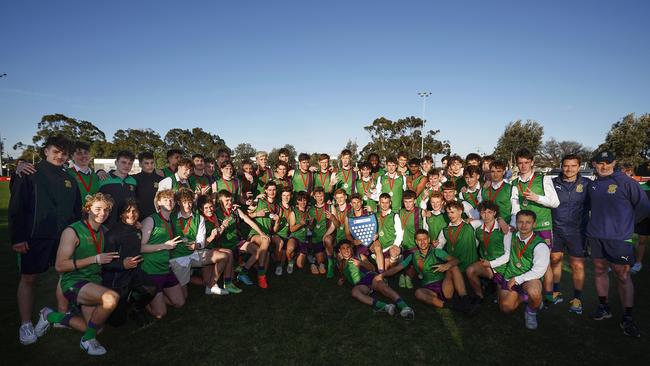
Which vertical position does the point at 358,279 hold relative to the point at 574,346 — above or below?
above

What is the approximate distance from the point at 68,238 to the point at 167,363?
176 centimetres

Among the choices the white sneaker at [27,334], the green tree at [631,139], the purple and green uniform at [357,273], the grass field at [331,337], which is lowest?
the grass field at [331,337]

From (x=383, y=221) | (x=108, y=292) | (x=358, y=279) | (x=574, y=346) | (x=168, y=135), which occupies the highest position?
(x=168, y=135)

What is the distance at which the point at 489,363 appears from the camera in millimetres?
3252

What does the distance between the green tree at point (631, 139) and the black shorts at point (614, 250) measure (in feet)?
119

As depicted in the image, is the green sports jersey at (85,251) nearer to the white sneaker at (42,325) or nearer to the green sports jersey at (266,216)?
the white sneaker at (42,325)

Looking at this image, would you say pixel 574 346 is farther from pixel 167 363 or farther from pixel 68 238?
pixel 68 238

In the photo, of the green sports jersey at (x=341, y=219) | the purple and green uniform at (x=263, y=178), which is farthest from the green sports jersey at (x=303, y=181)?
the green sports jersey at (x=341, y=219)

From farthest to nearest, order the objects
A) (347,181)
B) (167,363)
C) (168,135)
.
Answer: (168,135) < (347,181) < (167,363)

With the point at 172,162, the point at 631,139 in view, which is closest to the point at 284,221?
the point at 172,162

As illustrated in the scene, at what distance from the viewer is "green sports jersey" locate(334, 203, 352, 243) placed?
6.01m

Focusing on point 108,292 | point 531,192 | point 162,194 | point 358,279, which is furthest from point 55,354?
point 531,192

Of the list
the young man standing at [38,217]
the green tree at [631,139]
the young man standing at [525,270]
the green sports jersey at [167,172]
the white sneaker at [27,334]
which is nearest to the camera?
the white sneaker at [27,334]

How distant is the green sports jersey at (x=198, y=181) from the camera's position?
6.23 meters
